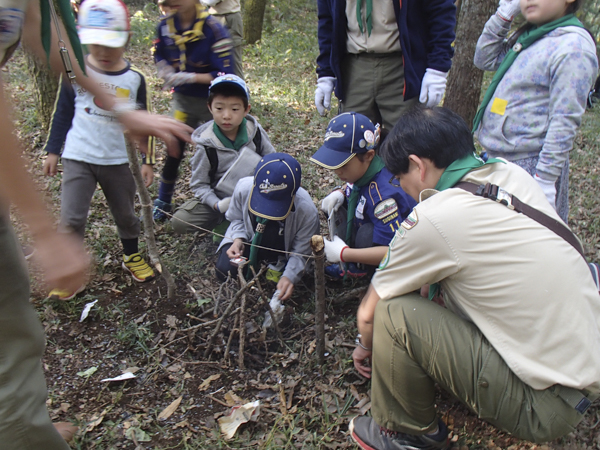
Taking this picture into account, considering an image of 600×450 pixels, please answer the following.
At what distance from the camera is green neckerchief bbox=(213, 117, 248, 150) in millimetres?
3662

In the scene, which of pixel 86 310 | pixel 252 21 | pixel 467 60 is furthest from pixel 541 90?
pixel 252 21

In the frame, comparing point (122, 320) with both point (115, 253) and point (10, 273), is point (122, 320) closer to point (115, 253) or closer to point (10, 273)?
point (115, 253)

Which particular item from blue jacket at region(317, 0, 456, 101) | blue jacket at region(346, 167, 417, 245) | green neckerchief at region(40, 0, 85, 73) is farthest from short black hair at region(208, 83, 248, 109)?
green neckerchief at region(40, 0, 85, 73)

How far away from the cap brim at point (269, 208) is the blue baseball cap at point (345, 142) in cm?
37

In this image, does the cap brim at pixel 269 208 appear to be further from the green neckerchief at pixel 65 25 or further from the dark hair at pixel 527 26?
the dark hair at pixel 527 26

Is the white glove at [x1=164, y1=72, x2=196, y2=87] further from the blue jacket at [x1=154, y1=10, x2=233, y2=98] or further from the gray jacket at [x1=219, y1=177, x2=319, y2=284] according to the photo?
the gray jacket at [x1=219, y1=177, x2=319, y2=284]

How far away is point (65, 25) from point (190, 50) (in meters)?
1.91

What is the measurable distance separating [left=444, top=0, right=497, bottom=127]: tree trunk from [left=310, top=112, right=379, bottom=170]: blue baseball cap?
2.67m

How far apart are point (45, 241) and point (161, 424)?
1.48 meters

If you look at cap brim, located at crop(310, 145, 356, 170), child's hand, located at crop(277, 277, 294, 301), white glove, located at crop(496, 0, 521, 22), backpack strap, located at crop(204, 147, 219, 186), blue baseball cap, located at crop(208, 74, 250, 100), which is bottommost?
child's hand, located at crop(277, 277, 294, 301)

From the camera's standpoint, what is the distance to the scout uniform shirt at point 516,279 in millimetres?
1671

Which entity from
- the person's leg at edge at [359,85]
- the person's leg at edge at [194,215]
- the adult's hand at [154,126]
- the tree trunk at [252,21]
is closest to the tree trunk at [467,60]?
the person's leg at edge at [359,85]

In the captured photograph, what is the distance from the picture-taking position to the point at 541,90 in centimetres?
270

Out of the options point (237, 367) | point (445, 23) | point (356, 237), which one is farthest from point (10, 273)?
point (445, 23)
